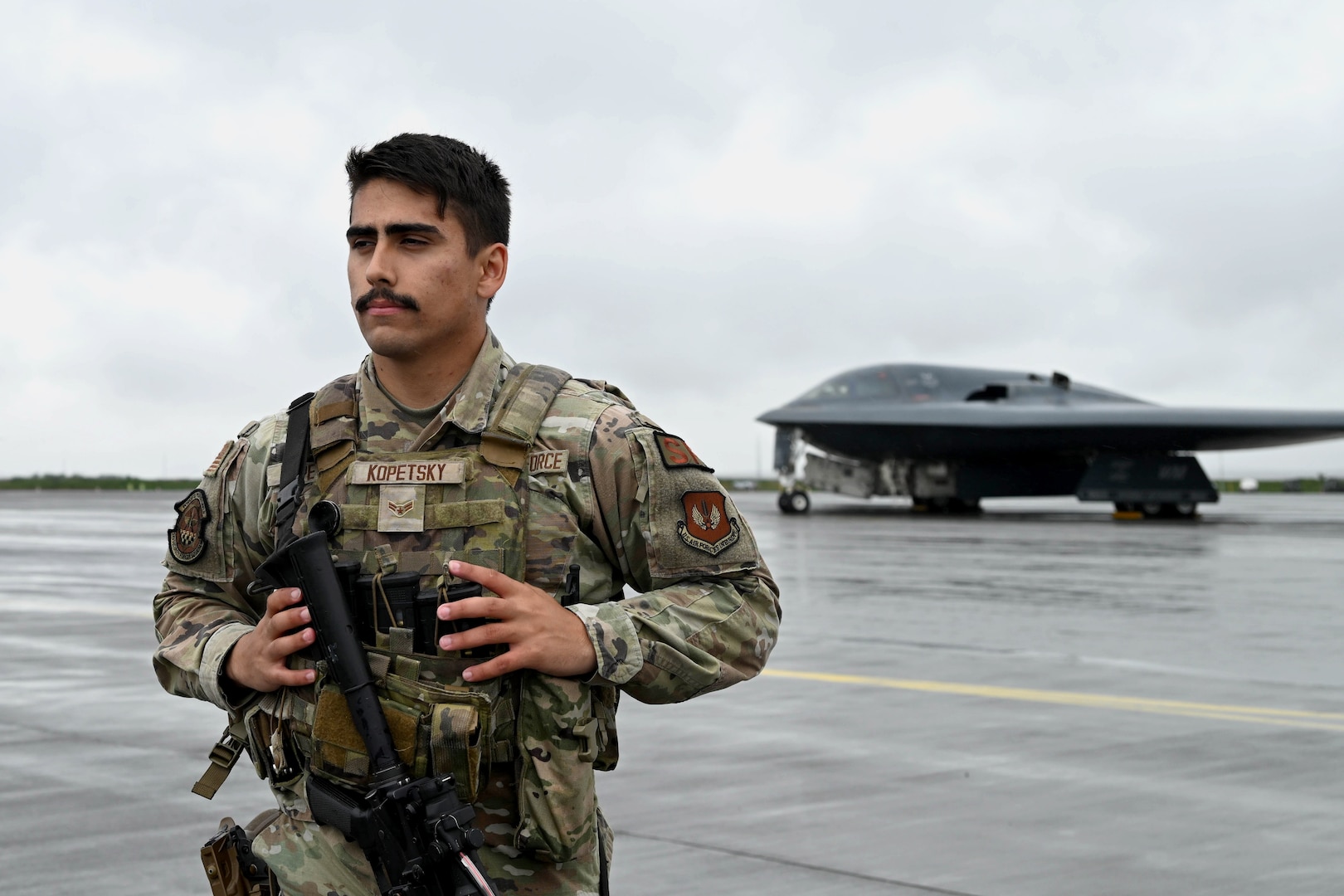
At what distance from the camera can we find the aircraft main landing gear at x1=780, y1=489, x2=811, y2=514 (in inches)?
1628

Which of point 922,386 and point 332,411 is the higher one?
point 922,386

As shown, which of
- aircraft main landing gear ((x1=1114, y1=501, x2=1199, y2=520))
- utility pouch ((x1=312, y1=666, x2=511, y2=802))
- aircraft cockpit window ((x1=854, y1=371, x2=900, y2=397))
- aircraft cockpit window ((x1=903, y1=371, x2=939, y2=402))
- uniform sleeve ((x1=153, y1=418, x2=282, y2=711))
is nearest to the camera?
utility pouch ((x1=312, y1=666, x2=511, y2=802))

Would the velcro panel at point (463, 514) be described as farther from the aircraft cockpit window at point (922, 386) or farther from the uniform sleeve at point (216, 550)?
the aircraft cockpit window at point (922, 386)

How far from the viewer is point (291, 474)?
2758 millimetres

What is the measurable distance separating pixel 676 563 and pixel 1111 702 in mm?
7111

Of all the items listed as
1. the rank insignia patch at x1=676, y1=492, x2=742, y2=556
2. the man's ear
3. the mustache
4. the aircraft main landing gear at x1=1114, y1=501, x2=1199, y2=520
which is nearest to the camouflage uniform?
the rank insignia patch at x1=676, y1=492, x2=742, y2=556

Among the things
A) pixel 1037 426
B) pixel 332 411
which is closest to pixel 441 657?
pixel 332 411

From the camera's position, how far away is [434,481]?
2.68 meters

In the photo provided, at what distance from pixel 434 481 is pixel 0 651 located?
10613mm

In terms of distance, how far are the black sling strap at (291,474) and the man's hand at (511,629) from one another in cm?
40

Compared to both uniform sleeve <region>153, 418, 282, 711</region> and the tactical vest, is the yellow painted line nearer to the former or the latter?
the tactical vest

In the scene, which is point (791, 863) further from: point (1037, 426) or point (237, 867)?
point (1037, 426)

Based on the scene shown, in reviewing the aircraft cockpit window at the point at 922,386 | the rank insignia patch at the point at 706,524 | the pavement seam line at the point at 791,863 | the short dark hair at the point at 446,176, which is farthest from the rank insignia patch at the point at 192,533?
the aircraft cockpit window at the point at 922,386

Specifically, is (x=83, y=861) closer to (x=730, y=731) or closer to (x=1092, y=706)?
(x=730, y=731)
